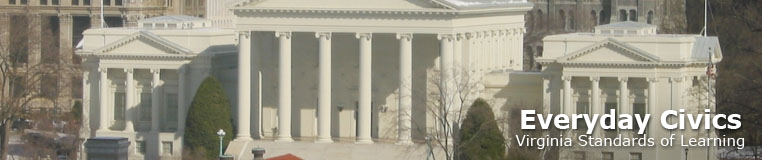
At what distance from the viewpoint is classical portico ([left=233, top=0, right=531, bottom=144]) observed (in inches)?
6339

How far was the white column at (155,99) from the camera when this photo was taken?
168m

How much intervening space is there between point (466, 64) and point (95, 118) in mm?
19704

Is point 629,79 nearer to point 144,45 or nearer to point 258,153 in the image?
point 258,153

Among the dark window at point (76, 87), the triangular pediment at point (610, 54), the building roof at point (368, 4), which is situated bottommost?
the dark window at point (76, 87)

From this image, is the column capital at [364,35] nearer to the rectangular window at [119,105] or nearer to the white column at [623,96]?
Result: the white column at [623,96]

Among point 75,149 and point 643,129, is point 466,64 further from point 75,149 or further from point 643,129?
point 75,149

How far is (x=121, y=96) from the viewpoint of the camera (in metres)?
170

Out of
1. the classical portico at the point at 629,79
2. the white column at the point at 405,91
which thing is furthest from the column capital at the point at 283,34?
the classical portico at the point at 629,79

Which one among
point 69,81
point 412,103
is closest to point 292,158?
point 412,103

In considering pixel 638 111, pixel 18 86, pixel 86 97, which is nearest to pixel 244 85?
pixel 86 97

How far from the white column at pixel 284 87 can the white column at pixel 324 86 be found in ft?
4.66

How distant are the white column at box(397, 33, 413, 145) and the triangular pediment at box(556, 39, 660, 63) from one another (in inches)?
263

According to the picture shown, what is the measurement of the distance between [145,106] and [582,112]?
2149cm

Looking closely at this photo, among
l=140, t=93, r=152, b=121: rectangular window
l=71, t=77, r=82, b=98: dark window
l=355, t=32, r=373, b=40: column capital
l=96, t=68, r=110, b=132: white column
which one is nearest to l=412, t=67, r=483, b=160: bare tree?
l=355, t=32, r=373, b=40: column capital
